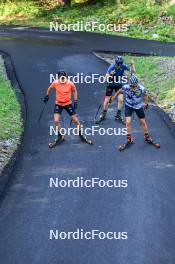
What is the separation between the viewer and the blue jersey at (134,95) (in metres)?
14.1

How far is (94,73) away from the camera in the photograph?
22.9m

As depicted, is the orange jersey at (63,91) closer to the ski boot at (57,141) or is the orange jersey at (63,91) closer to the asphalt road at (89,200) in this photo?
the ski boot at (57,141)

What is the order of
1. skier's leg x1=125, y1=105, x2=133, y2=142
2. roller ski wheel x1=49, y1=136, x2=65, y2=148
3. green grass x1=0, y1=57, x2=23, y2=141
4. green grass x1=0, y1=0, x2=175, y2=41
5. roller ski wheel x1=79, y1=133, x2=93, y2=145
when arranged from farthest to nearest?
green grass x1=0, y1=0, x2=175, y2=41, green grass x1=0, y1=57, x2=23, y2=141, roller ski wheel x1=79, y1=133, x2=93, y2=145, roller ski wheel x1=49, y1=136, x2=65, y2=148, skier's leg x1=125, y1=105, x2=133, y2=142

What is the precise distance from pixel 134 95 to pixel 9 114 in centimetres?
518

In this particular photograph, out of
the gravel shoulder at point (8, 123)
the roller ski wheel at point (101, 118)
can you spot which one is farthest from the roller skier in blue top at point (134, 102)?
the gravel shoulder at point (8, 123)

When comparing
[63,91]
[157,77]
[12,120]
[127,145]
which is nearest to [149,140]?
[127,145]

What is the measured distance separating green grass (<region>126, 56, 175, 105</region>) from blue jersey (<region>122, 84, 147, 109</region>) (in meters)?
4.28

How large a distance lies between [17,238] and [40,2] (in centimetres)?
3481

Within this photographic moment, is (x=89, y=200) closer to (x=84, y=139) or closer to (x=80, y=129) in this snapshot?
(x=84, y=139)

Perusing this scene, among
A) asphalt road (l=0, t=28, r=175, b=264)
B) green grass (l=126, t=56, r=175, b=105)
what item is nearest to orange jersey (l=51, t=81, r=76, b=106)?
asphalt road (l=0, t=28, r=175, b=264)

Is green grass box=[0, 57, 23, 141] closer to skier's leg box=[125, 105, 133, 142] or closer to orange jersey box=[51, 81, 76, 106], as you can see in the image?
orange jersey box=[51, 81, 76, 106]

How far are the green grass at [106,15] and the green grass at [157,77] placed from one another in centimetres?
712

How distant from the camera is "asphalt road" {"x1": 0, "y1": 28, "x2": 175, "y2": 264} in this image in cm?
976

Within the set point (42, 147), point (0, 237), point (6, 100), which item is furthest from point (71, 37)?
point (0, 237)
